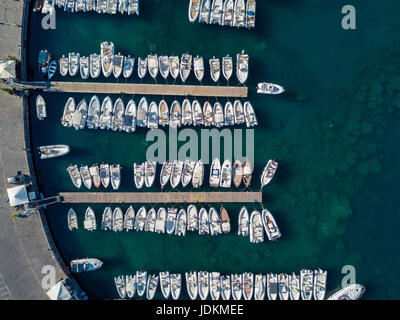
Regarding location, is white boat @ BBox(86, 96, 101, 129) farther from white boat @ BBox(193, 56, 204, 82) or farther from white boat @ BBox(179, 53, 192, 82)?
white boat @ BBox(193, 56, 204, 82)

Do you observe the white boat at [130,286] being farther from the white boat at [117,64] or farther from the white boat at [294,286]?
the white boat at [117,64]

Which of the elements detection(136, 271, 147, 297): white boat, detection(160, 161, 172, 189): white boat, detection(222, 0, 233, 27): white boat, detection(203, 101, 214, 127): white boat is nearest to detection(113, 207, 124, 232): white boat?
detection(136, 271, 147, 297): white boat

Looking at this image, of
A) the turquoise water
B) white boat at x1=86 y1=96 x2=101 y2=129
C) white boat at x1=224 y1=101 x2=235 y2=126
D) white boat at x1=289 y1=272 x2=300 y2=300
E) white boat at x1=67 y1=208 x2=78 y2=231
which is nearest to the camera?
white boat at x1=86 y1=96 x2=101 y2=129

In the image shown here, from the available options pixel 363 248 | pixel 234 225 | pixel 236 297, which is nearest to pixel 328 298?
pixel 363 248

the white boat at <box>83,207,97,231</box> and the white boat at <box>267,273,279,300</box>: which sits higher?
the white boat at <box>83,207,97,231</box>

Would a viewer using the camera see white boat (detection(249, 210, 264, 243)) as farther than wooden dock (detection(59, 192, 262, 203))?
Yes

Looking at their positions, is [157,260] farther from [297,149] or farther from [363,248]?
[363,248]
